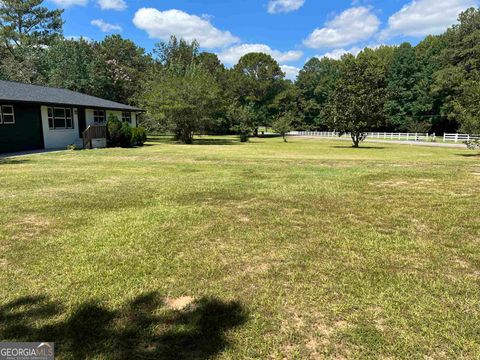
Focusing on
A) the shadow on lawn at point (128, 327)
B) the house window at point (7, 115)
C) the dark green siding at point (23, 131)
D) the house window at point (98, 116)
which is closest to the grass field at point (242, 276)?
the shadow on lawn at point (128, 327)

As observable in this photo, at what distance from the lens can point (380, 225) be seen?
5445 millimetres

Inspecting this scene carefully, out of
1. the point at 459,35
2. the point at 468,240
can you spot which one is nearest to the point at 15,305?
the point at 468,240

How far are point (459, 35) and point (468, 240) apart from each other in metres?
65.7

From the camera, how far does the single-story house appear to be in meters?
19.0

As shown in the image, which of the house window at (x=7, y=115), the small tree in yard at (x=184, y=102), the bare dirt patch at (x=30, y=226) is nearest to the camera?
the bare dirt patch at (x=30, y=226)

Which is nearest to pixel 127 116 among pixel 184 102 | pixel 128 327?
pixel 184 102

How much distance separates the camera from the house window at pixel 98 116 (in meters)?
26.7

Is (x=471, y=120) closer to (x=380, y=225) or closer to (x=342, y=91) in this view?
(x=342, y=91)

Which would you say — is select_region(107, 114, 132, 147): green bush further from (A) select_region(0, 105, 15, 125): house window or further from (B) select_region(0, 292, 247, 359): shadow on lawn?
(B) select_region(0, 292, 247, 359): shadow on lawn

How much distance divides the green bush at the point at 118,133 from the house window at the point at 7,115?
5862mm

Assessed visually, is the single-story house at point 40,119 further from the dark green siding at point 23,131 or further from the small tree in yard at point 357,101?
the small tree in yard at point 357,101

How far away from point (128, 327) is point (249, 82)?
206ft

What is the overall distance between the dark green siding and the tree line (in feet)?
37.5

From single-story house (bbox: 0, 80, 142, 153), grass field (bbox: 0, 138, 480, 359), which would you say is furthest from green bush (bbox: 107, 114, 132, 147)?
grass field (bbox: 0, 138, 480, 359)
